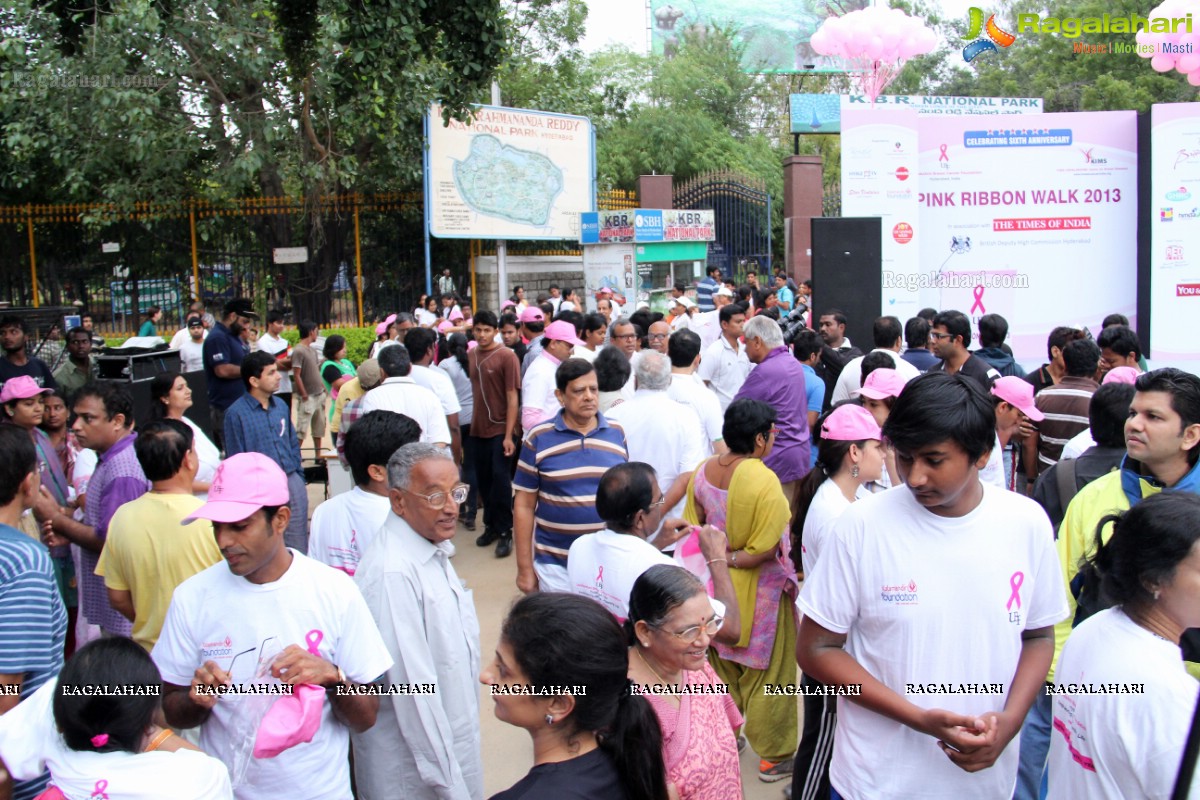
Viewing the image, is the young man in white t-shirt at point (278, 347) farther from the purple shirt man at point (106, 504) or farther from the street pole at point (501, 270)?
the street pole at point (501, 270)

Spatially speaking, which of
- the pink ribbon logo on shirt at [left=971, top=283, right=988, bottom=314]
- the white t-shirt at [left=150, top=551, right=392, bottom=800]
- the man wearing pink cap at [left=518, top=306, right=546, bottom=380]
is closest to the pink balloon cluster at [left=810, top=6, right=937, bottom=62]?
the pink ribbon logo on shirt at [left=971, top=283, right=988, bottom=314]

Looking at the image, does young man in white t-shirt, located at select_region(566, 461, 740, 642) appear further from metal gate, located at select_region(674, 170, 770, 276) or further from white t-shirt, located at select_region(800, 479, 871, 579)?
metal gate, located at select_region(674, 170, 770, 276)

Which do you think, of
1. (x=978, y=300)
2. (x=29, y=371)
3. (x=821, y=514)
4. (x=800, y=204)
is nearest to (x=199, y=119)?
(x=29, y=371)

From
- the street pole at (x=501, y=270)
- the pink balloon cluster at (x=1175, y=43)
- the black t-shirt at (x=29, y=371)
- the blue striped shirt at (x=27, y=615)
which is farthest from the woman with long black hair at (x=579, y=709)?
the street pole at (x=501, y=270)

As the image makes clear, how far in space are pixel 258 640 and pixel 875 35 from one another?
47.5 ft

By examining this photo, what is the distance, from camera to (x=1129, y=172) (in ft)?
37.9

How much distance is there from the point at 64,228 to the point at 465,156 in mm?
7021

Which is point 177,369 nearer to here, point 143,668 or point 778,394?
point 778,394

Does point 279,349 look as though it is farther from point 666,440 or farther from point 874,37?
point 874,37

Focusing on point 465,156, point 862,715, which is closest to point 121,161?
point 465,156

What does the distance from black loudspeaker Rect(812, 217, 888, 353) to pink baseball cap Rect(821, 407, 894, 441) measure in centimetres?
625

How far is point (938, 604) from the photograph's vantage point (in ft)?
8.37

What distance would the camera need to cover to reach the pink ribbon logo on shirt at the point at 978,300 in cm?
1145

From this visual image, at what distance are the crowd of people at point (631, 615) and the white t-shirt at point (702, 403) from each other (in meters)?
0.72
